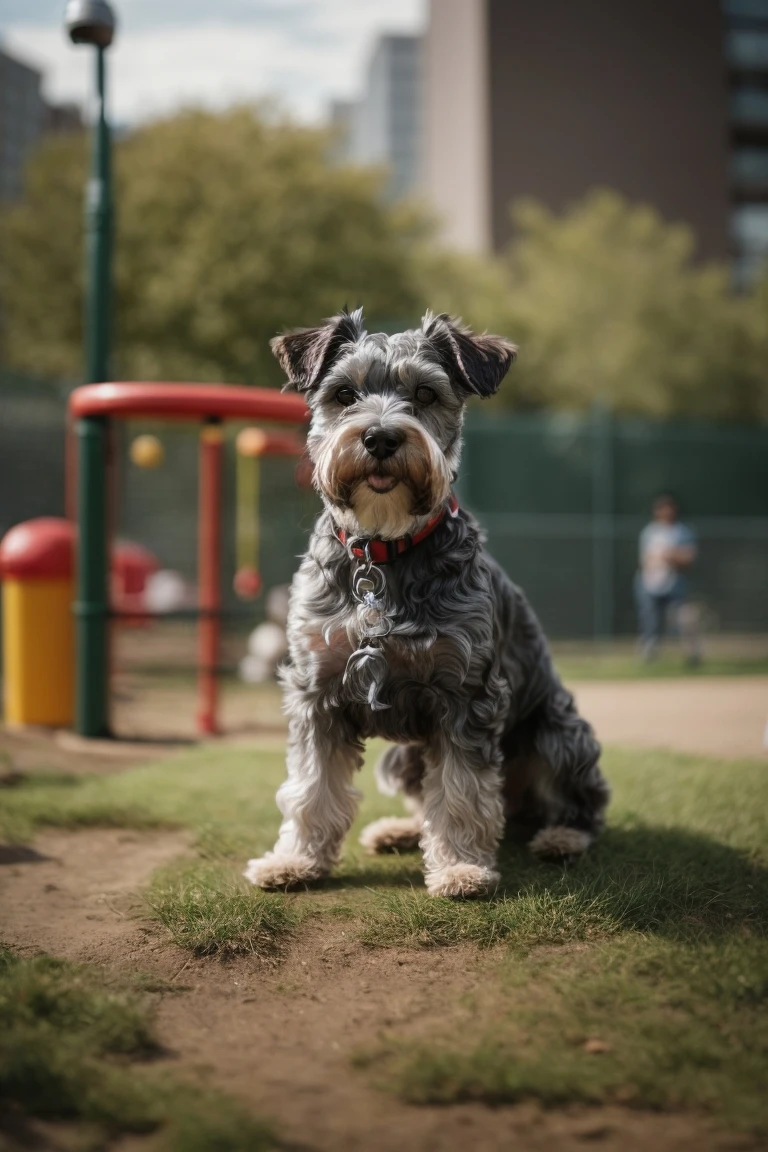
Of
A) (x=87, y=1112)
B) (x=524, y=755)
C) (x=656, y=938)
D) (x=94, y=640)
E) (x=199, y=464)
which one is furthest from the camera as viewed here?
(x=199, y=464)

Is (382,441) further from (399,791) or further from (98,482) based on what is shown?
(98,482)

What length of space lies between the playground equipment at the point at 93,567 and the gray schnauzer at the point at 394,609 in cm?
368

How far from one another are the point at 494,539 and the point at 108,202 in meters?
11.7

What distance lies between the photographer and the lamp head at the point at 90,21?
7.55 meters

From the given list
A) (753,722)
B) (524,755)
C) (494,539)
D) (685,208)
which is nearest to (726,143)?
(685,208)

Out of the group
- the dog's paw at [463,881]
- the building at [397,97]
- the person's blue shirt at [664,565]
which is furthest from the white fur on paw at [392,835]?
the building at [397,97]

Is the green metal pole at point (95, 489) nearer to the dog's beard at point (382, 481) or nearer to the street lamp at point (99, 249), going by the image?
the street lamp at point (99, 249)

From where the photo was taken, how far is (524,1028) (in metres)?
2.80

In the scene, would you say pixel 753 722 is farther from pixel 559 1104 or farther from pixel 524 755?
pixel 559 1104

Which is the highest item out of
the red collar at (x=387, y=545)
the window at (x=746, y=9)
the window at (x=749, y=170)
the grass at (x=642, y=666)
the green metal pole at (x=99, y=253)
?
the window at (x=746, y=9)

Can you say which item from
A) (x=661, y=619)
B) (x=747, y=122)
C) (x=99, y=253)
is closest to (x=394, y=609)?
(x=99, y=253)

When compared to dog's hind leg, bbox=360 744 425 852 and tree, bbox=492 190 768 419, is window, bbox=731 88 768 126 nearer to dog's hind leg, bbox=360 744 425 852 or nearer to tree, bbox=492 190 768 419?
tree, bbox=492 190 768 419

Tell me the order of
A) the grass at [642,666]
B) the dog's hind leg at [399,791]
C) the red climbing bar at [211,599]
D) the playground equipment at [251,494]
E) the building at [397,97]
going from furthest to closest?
the building at [397,97], the grass at [642,666], the playground equipment at [251,494], the red climbing bar at [211,599], the dog's hind leg at [399,791]

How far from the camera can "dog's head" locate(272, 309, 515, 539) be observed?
3.70m
